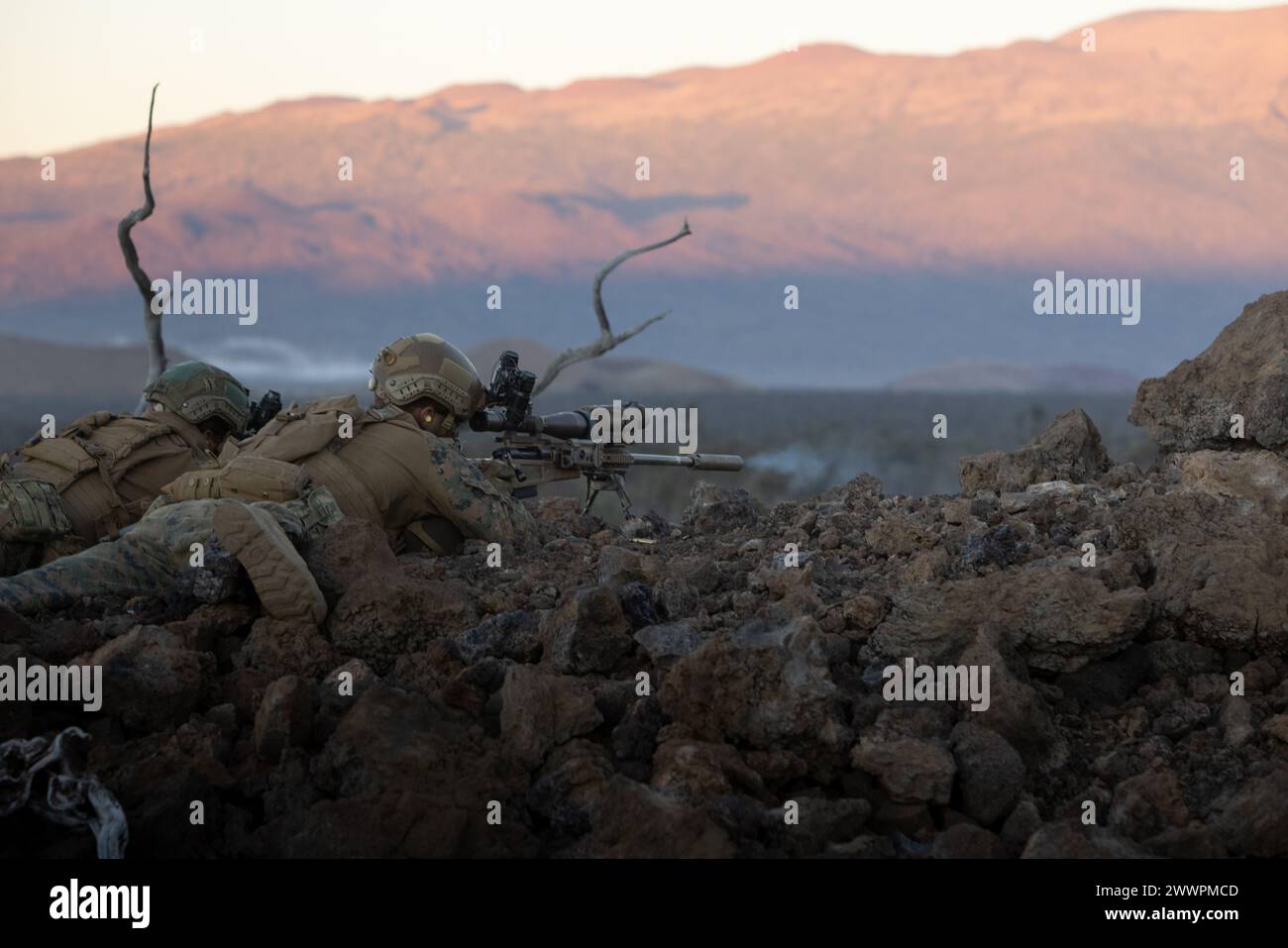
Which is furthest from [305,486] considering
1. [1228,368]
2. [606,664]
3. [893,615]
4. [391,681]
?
[1228,368]

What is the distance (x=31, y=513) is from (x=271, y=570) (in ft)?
6.85

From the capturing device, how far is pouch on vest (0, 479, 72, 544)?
23.4 ft

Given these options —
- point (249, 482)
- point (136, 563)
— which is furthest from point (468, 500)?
point (136, 563)

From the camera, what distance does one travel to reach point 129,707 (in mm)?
5203

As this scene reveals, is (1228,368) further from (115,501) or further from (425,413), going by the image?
(115,501)

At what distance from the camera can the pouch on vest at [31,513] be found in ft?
23.4

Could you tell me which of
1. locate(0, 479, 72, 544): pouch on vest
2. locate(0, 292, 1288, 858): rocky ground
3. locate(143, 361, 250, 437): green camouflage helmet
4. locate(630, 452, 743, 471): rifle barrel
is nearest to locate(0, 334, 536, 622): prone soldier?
locate(0, 292, 1288, 858): rocky ground

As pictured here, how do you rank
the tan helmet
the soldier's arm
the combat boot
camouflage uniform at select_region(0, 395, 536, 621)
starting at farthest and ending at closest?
the tan helmet, the soldier's arm, camouflage uniform at select_region(0, 395, 536, 621), the combat boot

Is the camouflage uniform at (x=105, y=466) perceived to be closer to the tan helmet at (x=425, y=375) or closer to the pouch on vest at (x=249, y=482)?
the pouch on vest at (x=249, y=482)

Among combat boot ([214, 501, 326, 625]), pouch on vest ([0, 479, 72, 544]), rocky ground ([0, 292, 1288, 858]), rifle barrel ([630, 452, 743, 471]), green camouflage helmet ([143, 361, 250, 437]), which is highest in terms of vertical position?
green camouflage helmet ([143, 361, 250, 437])


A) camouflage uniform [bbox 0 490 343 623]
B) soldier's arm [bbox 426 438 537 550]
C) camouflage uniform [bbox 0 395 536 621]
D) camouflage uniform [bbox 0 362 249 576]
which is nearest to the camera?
camouflage uniform [bbox 0 490 343 623]

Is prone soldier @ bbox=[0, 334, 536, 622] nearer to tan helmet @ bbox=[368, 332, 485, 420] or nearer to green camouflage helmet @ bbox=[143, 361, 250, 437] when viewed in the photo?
tan helmet @ bbox=[368, 332, 485, 420]

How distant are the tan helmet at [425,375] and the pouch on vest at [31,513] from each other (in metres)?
1.85

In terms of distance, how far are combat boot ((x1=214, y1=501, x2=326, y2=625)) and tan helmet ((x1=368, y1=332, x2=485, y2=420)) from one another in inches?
101
